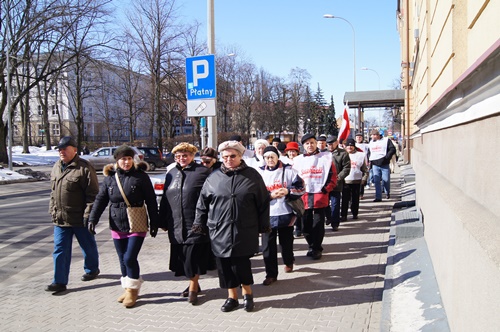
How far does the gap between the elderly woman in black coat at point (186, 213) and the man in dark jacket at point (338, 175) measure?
4.11 metres

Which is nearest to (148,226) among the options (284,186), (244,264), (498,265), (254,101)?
(244,264)

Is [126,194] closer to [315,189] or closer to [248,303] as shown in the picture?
[248,303]

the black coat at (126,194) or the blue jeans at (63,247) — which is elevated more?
the black coat at (126,194)

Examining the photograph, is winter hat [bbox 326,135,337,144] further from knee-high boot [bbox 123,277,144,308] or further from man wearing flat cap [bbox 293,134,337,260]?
knee-high boot [bbox 123,277,144,308]

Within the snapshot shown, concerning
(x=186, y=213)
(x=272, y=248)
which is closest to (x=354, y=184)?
(x=272, y=248)

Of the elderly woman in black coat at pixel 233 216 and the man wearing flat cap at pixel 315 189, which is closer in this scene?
the elderly woman in black coat at pixel 233 216

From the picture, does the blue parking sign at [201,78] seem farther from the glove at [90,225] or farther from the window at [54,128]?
the window at [54,128]

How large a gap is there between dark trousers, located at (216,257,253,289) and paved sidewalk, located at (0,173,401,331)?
1.04 feet

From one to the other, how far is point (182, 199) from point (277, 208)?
136 centimetres

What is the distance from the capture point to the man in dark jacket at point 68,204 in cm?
571

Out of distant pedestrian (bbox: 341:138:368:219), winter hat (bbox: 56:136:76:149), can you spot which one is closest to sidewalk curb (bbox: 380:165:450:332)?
distant pedestrian (bbox: 341:138:368:219)

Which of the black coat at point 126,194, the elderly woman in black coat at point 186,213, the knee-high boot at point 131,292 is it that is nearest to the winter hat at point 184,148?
the elderly woman in black coat at point 186,213

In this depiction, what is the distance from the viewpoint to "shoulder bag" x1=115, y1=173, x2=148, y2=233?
17.1 feet

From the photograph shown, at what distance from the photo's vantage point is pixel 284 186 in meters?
5.92
